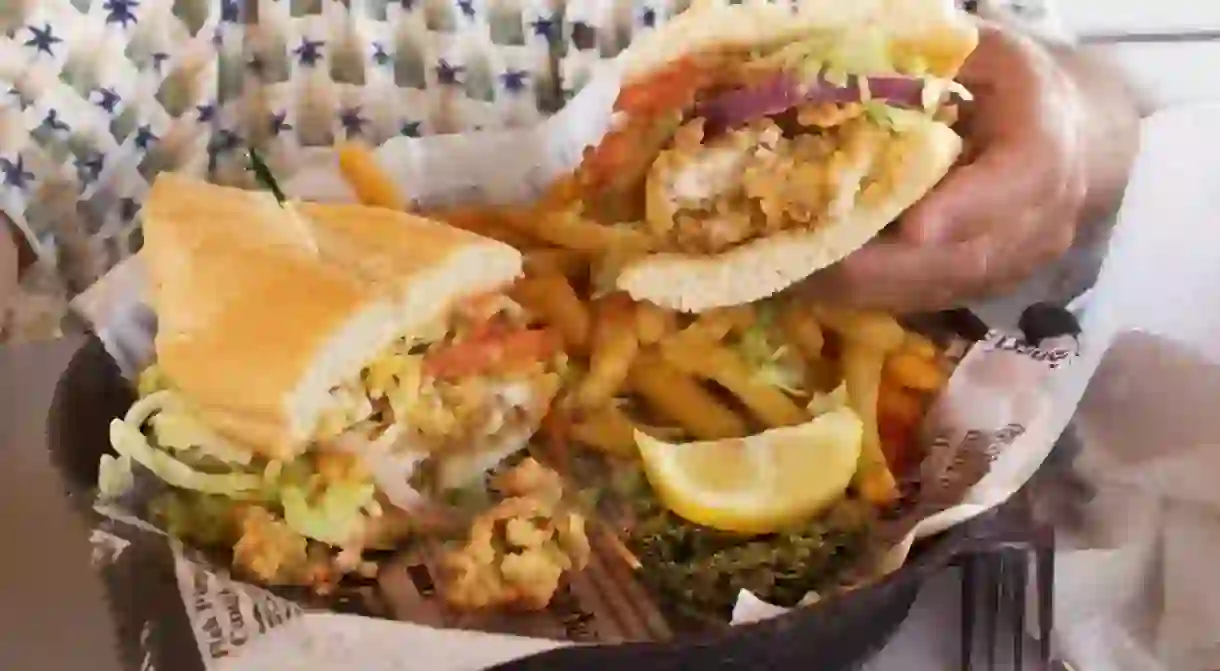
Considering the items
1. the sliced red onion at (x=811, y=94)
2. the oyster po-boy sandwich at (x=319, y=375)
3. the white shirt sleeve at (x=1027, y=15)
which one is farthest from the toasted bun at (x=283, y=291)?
the white shirt sleeve at (x=1027, y=15)

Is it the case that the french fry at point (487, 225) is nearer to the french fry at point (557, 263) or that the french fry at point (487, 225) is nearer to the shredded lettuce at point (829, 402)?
the french fry at point (557, 263)

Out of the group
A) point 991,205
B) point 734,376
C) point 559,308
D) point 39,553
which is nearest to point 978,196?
point 991,205

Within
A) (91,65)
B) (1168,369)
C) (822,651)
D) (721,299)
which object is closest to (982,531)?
(822,651)

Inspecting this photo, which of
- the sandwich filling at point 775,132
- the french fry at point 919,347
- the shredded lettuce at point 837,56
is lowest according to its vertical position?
the french fry at point 919,347

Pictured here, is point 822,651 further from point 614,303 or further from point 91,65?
point 91,65

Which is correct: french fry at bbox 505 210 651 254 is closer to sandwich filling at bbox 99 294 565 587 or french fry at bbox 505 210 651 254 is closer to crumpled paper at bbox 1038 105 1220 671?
sandwich filling at bbox 99 294 565 587

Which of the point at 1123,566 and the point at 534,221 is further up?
the point at 534,221
